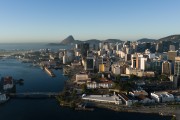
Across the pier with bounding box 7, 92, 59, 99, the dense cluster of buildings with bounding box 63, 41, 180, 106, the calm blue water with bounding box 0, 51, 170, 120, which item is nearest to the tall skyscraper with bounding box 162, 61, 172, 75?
the dense cluster of buildings with bounding box 63, 41, 180, 106

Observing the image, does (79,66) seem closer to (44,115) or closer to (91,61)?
(91,61)

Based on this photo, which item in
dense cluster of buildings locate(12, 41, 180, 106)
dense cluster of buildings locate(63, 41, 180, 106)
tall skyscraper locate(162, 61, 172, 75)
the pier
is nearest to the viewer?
A: dense cluster of buildings locate(63, 41, 180, 106)

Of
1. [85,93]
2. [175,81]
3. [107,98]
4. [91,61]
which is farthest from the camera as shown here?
[91,61]

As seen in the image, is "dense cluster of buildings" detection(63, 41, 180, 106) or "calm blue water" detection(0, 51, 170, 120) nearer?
"calm blue water" detection(0, 51, 170, 120)

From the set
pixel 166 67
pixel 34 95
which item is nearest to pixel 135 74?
pixel 166 67

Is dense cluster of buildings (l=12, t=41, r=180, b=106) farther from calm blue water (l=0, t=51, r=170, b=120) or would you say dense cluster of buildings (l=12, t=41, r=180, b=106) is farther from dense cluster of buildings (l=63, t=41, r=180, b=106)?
calm blue water (l=0, t=51, r=170, b=120)

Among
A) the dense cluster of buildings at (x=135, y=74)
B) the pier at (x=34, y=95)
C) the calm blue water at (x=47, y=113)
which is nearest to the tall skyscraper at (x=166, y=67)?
the dense cluster of buildings at (x=135, y=74)

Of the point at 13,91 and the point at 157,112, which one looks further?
the point at 13,91

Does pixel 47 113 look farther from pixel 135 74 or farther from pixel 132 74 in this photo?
pixel 135 74

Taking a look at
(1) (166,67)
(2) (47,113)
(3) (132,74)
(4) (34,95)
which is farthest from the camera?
(1) (166,67)

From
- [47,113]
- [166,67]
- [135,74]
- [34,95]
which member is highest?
[166,67]

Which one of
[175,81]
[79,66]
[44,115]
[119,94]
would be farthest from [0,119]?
[79,66]
